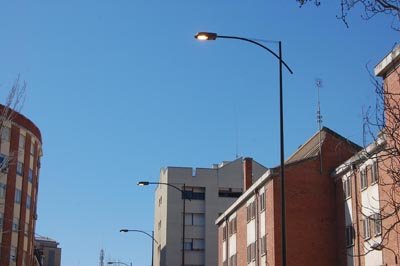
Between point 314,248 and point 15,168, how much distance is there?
134 feet

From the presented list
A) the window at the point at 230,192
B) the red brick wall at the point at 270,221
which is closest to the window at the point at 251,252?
the red brick wall at the point at 270,221

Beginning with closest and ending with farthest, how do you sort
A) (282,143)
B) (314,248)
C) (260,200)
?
(282,143)
(314,248)
(260,200)

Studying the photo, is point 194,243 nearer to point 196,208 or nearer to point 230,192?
point 196,208

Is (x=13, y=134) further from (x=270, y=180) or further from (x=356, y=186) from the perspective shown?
(x=356, y=186)

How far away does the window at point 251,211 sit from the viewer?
48031 millimetres

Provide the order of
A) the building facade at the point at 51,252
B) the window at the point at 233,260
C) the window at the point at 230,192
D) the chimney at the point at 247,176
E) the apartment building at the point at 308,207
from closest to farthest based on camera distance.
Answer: the apartment building at the point at 308,207
the window at the point at 233,260
the chimney at the point at 247,176
the window at the point at 230,192
the building facade at the point at 51,252

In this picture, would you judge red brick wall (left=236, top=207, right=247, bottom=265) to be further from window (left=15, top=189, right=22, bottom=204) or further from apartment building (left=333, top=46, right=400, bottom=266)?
window (left=15, top=189, right=22, bottom=204)

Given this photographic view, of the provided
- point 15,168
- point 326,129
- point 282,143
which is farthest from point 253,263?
point 15,168

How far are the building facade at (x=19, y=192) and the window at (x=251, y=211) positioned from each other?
27.3 m

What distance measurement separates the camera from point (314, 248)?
1631 inches

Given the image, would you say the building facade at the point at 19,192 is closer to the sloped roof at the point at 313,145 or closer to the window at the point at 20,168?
the window at the point at 20,168

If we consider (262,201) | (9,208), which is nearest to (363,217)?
(262,201)

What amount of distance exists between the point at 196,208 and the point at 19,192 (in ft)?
73.6

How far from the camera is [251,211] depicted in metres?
49.2
